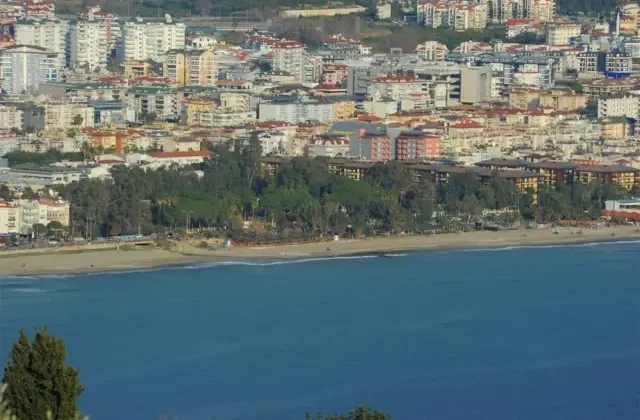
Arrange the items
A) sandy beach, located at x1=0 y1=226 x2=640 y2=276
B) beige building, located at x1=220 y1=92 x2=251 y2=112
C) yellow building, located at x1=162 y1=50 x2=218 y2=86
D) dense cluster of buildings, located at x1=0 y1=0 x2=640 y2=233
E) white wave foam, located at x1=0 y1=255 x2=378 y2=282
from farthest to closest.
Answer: yellow building, located at x1=162 y1=50 x2=218 y2=86
beige building, located at x1=220 y1=92 x2=251 y2=112
dense cluster of buildings, located at x1=0 y1=0 x2=640 y2=233
sandy beach, located at x1=0 y1=226 x2=640 y2=276
white wave foam, located at x1=0 y1=255 x2=378 y2=282

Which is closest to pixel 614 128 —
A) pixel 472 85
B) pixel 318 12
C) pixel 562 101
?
pixel 562 101

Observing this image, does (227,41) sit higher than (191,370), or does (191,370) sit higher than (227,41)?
(227,41)

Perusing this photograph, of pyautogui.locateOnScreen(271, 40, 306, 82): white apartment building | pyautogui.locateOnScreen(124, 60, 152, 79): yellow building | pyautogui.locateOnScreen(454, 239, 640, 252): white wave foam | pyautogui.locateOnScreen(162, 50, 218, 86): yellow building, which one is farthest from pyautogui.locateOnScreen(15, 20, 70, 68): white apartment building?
pyautogui.locateOnScreen(454, 239, 640, 252): white wave foam

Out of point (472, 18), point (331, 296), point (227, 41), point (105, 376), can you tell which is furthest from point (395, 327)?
point (472, 18)

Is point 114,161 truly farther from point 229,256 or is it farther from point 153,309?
point 153,309

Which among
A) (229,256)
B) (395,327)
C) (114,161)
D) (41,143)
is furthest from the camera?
(41,143)

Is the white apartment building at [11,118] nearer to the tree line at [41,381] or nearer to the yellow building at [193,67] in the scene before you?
the yellow building at [193,67]

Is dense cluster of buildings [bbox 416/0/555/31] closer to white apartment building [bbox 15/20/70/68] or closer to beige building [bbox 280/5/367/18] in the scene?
beige building [bbox 280/5/367/18]

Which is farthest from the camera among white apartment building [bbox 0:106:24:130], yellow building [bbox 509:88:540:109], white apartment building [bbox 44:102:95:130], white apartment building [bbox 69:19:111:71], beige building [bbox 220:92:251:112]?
white apartment building [bbox 69:19:111:71]
